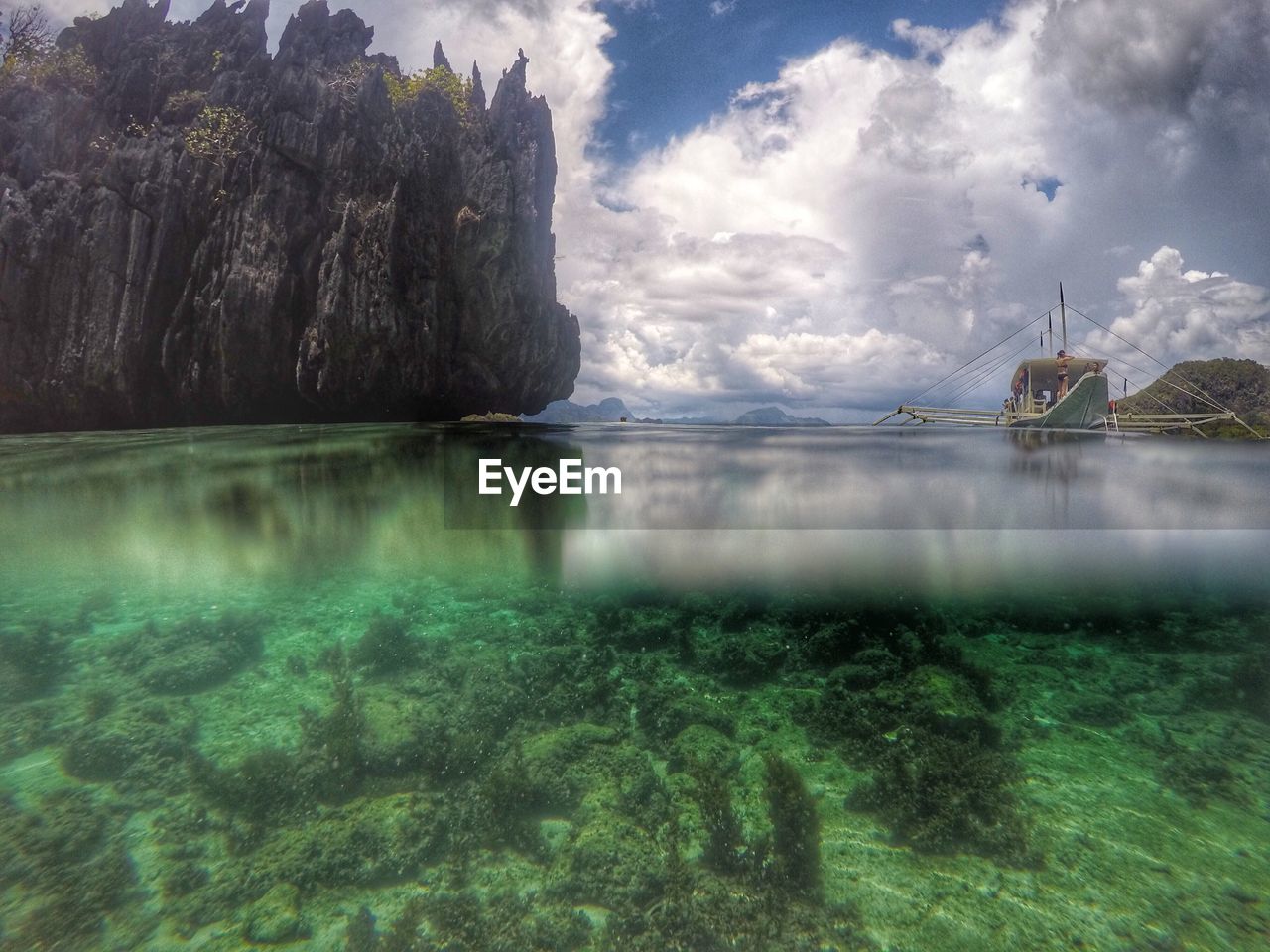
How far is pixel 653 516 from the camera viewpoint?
1392 centimetres

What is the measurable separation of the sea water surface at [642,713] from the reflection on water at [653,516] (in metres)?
0.11

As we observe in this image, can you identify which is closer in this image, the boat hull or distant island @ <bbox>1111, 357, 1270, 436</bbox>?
the boat hull

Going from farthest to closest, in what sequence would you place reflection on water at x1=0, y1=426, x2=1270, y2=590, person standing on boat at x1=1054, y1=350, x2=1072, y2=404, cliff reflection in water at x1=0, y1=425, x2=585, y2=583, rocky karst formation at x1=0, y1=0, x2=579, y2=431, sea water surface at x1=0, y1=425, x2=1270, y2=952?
1. person standing on boat at x1=1054, y1=350, x2=1072, y2=404
2. rocky karst formation at x1=0, y1=0, x2=579, y2=431
3. cliff reflection in water at x1=0, y1=425, x2=585, y2=583
4. reflection on water at x1=0, y1=426, x2=1270, y2=590
5. sea water surface at x1=0, y1=425, x2=1270, y2=952

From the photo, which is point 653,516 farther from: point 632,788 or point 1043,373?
point 1043,373

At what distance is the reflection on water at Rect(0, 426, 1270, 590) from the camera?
11.5 meters

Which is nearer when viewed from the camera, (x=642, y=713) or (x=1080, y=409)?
(x=642, y=713)

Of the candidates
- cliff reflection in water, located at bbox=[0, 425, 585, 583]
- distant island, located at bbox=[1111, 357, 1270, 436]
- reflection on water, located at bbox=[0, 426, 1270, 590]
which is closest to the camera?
reflection on water, located at bbox=[0, 426, 1270, 590]

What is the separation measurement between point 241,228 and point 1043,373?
42308 millimetres

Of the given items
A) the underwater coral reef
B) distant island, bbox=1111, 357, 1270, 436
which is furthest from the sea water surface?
distant island, bbox=1111, 357, 1270, 436

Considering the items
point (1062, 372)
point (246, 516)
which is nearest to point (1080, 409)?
point (1062, 372)

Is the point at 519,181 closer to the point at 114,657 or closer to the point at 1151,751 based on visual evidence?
the point at 114,657

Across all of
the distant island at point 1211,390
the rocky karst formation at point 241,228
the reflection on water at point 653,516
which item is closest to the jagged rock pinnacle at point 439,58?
the rocky karst formation at point 241,228

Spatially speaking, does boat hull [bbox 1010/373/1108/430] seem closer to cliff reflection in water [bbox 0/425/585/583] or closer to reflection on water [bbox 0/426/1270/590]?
reflection on water [bbox 0/426/1270/590]

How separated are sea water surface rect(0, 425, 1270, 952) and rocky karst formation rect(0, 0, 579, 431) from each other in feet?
40.7
